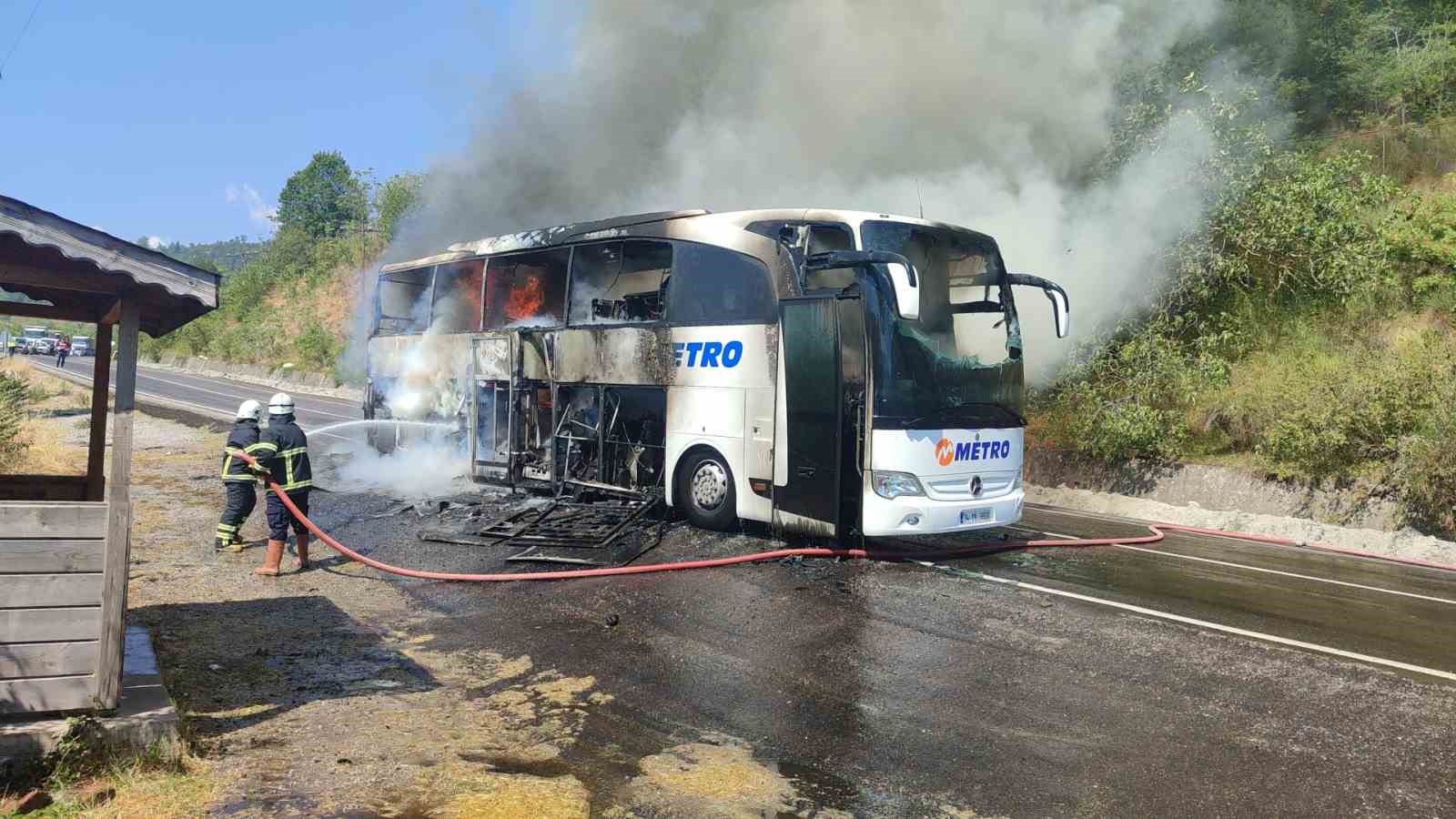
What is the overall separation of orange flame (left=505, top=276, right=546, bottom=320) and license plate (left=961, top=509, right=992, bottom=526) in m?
5.53

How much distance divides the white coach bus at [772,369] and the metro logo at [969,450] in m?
0.02

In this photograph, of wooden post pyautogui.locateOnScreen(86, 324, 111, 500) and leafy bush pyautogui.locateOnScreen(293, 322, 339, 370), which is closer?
wooden post pyautogui.locateOnScreen(86, 324, 111, 500)

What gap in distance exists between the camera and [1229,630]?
6.64m

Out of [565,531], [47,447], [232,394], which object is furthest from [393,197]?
[565,531]

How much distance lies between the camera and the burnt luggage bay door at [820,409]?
26.7ft

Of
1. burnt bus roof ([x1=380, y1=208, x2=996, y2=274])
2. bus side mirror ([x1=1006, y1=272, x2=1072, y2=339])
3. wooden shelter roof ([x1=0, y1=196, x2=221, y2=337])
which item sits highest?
burnt bus roof ([x1=380, y1=208, x2=996, y2=274])

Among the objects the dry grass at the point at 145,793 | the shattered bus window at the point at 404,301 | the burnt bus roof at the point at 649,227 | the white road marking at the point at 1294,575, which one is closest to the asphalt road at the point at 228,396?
the shattered bus window at the point at 404,301

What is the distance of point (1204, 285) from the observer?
14703mm

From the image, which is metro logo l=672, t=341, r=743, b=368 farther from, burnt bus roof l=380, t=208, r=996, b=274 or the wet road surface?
the wet road surface

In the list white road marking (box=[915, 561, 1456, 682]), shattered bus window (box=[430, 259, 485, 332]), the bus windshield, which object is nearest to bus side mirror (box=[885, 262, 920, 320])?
the bus windshield

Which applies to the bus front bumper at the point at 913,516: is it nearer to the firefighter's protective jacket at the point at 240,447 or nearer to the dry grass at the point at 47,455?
the firefighter's protective jacket at the point at 240,447

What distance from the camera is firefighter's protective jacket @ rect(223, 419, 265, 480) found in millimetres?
8391

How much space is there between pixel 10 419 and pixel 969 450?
13548mm

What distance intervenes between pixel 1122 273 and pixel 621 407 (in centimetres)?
874
